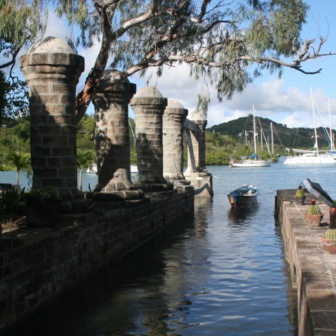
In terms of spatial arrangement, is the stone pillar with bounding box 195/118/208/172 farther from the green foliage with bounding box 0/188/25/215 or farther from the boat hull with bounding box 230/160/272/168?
the boat hull with bounding box 230/160/272/168

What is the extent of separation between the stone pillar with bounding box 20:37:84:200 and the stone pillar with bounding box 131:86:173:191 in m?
6.20

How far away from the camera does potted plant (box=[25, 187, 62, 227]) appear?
7973mm

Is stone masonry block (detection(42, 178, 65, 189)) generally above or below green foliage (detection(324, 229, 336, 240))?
above

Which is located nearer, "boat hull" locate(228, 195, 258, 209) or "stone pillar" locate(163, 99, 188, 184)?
"stone pillar" locate(163, 99, 188, 184)

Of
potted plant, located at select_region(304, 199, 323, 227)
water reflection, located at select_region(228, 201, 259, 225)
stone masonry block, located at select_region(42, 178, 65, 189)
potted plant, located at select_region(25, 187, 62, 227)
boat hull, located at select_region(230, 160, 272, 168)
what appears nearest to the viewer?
potted plant, located at select_region(25, 187, 62, 227)

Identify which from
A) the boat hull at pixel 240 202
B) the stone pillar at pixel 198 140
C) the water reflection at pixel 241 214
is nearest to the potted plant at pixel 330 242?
the water reflection at pixel 241 214

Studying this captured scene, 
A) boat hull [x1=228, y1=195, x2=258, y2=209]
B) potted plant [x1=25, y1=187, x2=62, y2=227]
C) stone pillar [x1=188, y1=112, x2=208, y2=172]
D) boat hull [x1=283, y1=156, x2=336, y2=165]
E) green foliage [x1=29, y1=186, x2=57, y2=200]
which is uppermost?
stone pillar [x1=188, y1=112, x2=208, y2=172]

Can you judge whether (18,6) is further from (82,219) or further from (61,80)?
(82,219)

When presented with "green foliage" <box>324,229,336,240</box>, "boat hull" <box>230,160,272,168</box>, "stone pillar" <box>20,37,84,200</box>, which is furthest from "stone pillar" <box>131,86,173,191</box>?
"boat hull" <box>230,160,272,168</box>

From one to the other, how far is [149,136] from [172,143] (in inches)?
155

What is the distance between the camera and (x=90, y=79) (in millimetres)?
10938

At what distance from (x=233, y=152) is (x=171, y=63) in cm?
9151

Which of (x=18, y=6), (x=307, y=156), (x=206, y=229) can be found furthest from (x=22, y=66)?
(x=307, y=156)

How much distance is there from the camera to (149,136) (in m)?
15.5
